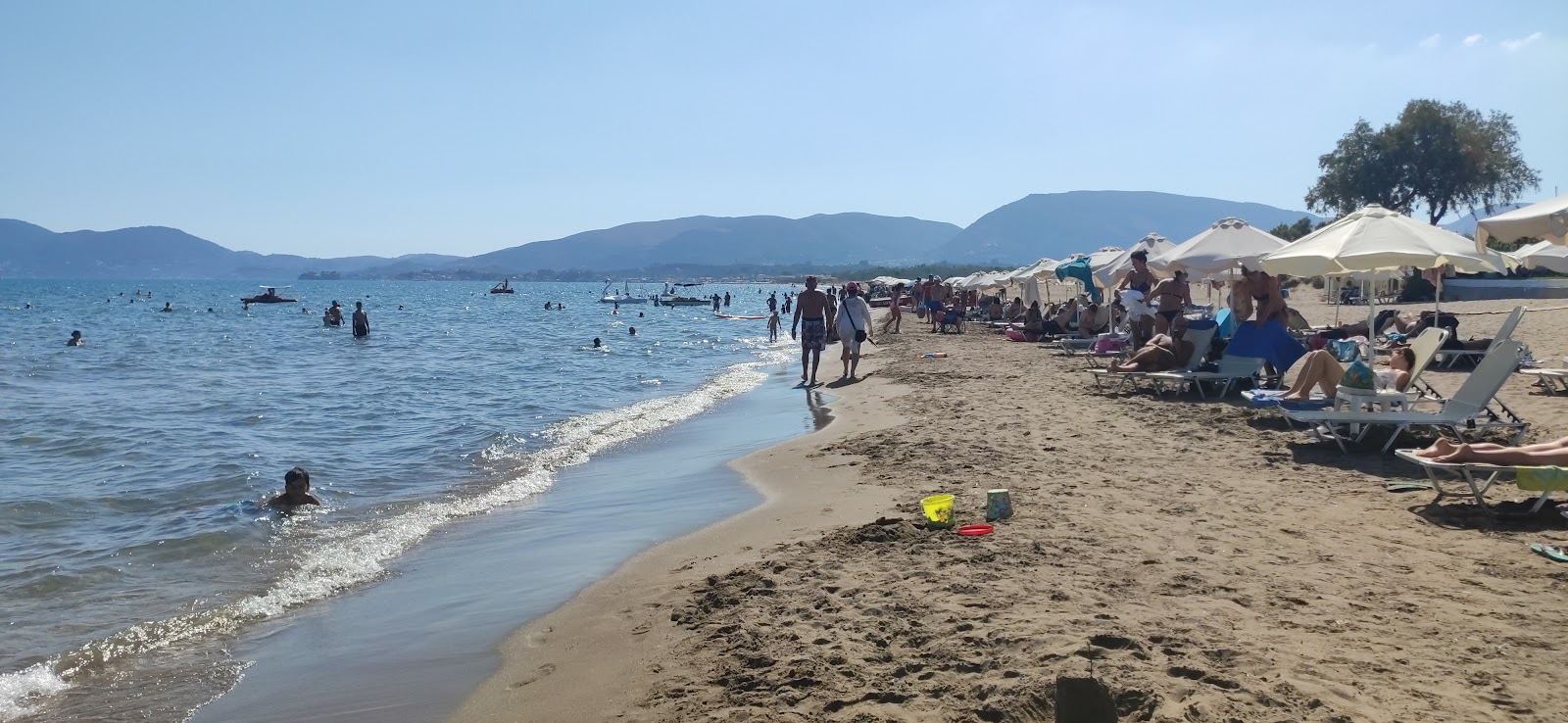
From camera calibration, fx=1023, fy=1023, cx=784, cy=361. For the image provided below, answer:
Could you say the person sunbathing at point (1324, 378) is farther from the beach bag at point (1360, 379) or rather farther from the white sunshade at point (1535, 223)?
the white sunshade at point (1535, 223)

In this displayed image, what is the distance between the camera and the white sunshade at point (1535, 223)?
693 cm

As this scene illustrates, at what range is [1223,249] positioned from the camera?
1305 centimetres

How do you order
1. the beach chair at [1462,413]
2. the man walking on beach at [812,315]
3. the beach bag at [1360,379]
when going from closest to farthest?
the beach chair at [1462,413] < the beach bag at [1360,379] < the man walking on beach at [812,315]

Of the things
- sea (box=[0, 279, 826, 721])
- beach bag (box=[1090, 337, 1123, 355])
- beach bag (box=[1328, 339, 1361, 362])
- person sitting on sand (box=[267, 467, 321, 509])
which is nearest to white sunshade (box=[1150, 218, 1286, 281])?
beach bag (box=[1328, 339, 1361, 362])

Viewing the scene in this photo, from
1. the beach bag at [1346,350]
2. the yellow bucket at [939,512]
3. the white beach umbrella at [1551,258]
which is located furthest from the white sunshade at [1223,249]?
the white beach umbrella at [1551,258]

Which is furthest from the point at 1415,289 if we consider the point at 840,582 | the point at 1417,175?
the point at 840,582

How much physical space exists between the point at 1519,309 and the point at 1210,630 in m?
6.35

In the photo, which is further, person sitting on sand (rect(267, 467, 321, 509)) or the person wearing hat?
the person wearing hat

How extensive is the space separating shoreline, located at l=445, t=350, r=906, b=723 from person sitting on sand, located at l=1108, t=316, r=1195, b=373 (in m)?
4.64

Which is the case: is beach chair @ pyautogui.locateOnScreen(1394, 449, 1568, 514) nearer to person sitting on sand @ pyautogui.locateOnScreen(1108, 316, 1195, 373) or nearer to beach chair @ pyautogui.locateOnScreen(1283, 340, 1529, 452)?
beach chair @ pyautogui.locateOnScreen(1283, 340, 1529, 452)

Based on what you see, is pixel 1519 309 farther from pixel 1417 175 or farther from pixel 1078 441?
pixel 1417 175

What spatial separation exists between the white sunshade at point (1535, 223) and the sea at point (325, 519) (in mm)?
5895

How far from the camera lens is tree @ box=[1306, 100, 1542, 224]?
42.3 metres

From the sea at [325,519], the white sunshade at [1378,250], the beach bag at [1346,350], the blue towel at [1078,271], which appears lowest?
the sea at [325,519]
